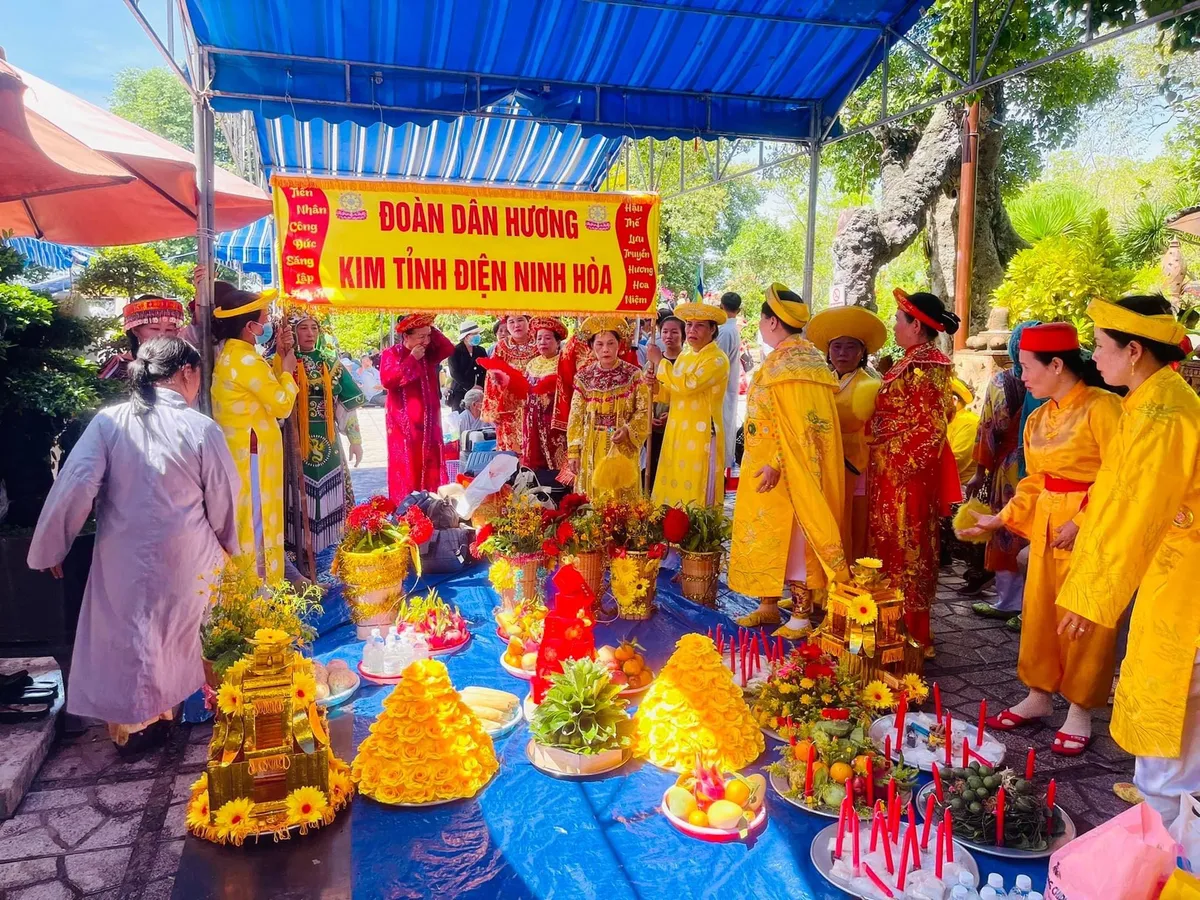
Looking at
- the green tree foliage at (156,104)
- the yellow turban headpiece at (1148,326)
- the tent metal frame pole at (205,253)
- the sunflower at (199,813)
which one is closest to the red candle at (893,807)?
the yellow turban headpiece at (1148,326)

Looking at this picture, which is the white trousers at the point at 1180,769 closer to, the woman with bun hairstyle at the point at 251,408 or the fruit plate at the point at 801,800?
the fruit plate at the point at 801,800

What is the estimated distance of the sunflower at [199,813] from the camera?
2.35 metres

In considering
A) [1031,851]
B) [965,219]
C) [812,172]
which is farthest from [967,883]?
[965,219]

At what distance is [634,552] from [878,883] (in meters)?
2.22

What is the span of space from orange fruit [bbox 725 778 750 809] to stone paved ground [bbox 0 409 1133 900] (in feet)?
4.02

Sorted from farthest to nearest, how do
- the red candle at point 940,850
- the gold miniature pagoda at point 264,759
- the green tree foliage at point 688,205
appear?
the green tree foliage at point 688,205 < the gold miniature pagoda at point 264,759 < the red candle at point 940,850

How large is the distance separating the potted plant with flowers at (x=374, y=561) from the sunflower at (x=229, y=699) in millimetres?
1611

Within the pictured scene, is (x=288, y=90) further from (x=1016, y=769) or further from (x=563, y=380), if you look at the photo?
(x=1016, y=769)

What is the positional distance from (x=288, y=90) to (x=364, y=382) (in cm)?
724

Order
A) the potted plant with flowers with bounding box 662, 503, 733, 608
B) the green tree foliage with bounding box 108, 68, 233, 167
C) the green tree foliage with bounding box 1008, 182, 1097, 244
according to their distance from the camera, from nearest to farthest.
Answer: the potted plant with flowers with bounding box 662, 503, 733, 608 → the green tree foliage with bounding box 1008, 182, 1097, 244 → the green tree foliage with bounding box 108, 68, 233, 167

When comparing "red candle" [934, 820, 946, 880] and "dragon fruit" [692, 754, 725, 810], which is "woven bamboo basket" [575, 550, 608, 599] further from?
"red candle" [934, 820, 946, 880]

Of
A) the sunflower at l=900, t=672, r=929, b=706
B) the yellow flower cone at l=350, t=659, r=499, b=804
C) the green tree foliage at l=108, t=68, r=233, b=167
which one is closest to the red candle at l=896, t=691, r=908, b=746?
the sunflower at l=900, t=672, r=929, b=706

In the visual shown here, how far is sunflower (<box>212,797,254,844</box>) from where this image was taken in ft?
7.59

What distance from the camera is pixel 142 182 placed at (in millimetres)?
4891
